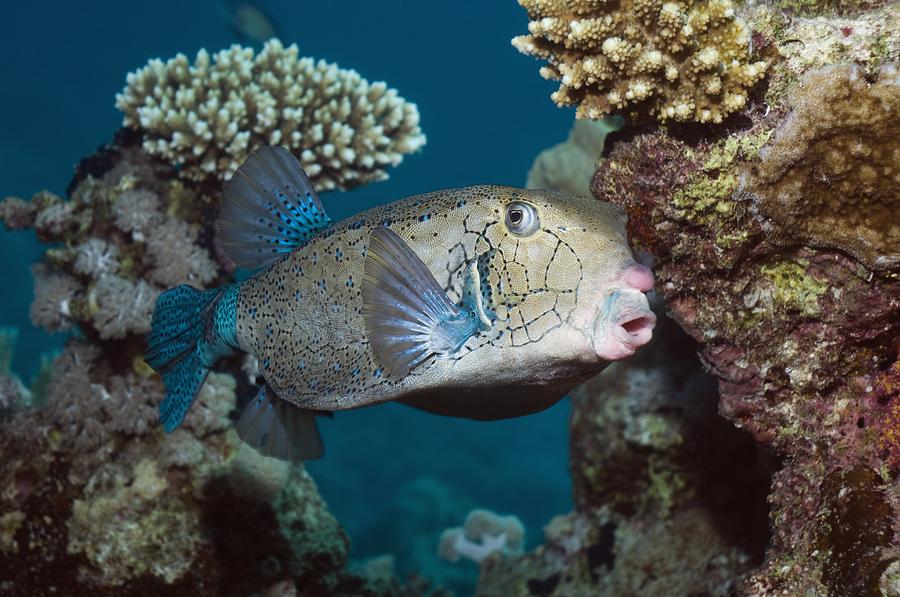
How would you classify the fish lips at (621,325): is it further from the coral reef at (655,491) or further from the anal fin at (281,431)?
the coral reef at (655,491)

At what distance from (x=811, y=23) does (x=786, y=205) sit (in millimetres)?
808

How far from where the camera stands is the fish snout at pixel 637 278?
2.13m

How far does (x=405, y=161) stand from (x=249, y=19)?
35.7 m

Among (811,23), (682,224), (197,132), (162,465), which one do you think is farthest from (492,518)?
(811,23)

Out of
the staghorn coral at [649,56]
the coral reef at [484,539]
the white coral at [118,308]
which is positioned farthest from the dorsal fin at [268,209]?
the coral reef at [484,539]

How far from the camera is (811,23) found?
2.62 meters

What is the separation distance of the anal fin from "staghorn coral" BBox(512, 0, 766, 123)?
2221 millimetres

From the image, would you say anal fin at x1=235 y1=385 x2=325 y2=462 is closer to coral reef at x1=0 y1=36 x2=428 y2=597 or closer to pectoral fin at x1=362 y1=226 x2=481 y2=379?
pectoral fin at x1=362 y1=226 x2=481 y2=379

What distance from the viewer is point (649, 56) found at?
107 inches

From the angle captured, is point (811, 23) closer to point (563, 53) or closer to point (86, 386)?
point (563, 53)

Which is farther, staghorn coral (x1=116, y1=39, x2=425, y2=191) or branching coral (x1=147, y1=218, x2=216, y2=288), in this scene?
staghorn coral (x1=116, y1=39, x2=425, y2=191)

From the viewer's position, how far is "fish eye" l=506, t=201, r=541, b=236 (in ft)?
7.78

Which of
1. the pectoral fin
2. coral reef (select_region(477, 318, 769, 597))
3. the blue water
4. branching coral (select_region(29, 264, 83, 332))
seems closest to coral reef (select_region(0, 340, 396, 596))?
branching coral (select_region(29, 264, 83, 332))

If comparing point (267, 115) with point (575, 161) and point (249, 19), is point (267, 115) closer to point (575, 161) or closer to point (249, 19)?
point (575, 161)
